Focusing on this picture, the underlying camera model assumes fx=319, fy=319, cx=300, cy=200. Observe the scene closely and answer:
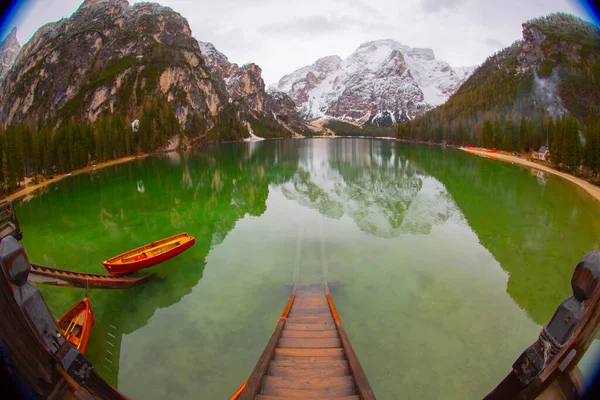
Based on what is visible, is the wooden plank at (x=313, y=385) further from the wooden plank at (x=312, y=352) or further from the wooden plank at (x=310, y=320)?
the wooden plank at (x=310, y=320)

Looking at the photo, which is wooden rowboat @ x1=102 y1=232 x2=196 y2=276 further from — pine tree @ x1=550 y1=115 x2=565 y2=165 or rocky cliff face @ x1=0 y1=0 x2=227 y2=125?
rocky cliff face @ x1=0 y1=0 x2=227 y2=125

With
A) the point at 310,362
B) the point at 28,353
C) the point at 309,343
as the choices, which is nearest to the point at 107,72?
the point at 309,343

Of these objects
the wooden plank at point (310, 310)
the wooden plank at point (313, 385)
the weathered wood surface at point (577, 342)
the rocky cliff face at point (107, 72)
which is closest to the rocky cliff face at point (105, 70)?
the rocky cliff face at point (107, 72)

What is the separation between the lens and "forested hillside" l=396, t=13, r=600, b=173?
Answer: 3295 inches

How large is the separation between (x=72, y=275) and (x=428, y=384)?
45.6 feet

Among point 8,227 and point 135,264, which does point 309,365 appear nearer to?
point 8,227

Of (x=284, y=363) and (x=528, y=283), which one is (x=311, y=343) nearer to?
(x=284, y=363)

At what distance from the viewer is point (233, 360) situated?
410 inches

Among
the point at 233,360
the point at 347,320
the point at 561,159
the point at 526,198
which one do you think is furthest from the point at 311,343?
the point at 561,159

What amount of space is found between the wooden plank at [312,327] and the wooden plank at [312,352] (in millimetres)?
1886

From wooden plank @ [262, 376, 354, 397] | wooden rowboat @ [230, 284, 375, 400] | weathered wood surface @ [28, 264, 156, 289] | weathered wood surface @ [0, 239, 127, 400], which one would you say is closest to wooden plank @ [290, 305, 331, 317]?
wooden rowboat @ [230, 284, 375, 400]

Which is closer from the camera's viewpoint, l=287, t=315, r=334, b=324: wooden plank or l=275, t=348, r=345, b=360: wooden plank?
l=275, t=348, r=345, b=360: wooden plank

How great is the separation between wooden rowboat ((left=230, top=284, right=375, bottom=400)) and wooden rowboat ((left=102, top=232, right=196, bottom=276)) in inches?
369

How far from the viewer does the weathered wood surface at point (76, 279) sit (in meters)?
12.2
